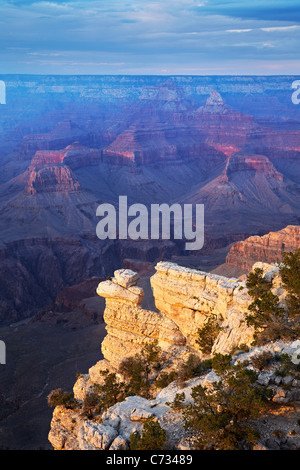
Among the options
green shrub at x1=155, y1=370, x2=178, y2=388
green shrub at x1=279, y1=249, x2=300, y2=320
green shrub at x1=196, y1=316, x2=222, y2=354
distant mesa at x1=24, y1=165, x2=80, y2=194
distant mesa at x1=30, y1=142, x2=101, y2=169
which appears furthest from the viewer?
distant mesa at x1=30, y1=142, x2=101, y2=169

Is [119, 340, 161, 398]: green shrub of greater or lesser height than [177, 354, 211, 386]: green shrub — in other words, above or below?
below

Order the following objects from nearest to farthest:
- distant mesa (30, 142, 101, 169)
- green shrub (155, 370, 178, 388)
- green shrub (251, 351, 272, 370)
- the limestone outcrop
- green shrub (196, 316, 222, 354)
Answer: the limestone outcrop → green shrub (251, 351, 272, 370) → green shrub (155, 370, 178, 388) → green shrub (196, 316, 222, 354) → distant mesa (30, 142, 101, 169)

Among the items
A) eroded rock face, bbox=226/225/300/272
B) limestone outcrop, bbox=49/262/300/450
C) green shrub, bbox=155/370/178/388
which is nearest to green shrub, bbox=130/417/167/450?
limestone outcrop, bbox=49/262/300/450

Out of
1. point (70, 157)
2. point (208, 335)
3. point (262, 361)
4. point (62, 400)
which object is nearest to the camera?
point (262, 361)

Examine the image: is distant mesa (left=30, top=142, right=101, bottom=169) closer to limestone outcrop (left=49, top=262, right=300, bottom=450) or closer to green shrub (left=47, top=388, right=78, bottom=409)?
limestone outcrop (left=49, top=262, right=300, bottom=450)

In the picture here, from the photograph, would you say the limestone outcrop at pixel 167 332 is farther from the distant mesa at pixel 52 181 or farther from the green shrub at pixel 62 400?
the distant mesa at pixel 52 181

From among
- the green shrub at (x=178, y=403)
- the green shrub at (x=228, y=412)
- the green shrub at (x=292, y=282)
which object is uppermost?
the green shrub at (x=292, y=282)

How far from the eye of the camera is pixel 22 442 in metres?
37.8

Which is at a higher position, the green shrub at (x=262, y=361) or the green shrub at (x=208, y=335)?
the green shrub at (x=262, y=361)

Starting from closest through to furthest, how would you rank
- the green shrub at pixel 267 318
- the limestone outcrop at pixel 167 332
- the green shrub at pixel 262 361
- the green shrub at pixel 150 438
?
the green shrub at pixel 150 438, the limestone outcrop at pixel 167 332, the green shrub at pixel 262 361, the green shrub at pixel 267 318

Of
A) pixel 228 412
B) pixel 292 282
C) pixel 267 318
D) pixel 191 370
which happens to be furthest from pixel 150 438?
pixel 292 282

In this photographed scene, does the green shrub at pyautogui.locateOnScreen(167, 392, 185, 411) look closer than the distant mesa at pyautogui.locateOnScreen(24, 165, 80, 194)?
Yes

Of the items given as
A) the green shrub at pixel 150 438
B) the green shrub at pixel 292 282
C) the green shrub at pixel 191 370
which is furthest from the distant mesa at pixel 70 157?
the green shrub at pixel 150 438

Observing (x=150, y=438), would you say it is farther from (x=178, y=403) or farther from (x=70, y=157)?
(x=70, y=157)
